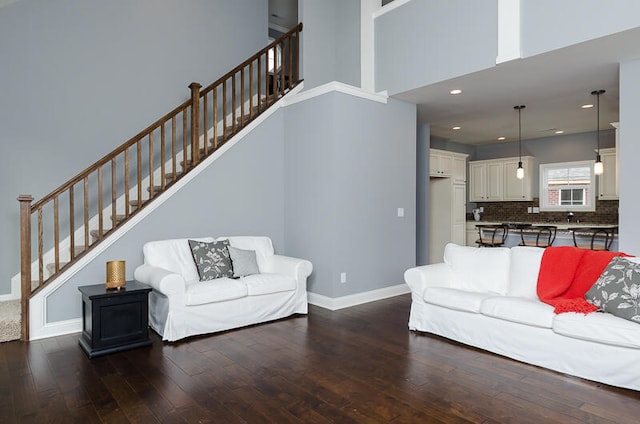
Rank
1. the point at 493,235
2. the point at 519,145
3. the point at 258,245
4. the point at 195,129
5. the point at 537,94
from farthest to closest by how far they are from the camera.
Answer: the point at 519,145 < the point at 493,235 < the point at 537,94 < the point at 258,245 < the point at 195,129

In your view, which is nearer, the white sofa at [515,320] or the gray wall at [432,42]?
the white sofa at [515,320]

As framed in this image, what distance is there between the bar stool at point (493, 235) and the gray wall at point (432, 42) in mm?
3689

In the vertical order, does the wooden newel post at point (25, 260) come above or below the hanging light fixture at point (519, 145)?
below

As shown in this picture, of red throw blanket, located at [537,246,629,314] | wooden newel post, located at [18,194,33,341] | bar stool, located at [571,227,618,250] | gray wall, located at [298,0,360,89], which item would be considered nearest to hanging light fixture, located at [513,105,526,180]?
bar stool, located at [571,227,618,250]

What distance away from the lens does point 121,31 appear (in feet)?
18.4

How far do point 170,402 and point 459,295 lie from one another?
100 inches

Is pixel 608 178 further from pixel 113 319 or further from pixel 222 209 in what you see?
pixel 113 319

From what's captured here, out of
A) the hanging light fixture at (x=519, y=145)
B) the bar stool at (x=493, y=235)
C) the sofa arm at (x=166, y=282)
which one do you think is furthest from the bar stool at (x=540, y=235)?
the sofa arm at (x=166, y=282)

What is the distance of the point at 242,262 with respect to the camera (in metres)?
4.62

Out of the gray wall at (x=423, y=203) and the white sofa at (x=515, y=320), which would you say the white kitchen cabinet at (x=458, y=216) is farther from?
the white sofa at (x=515, y=320)

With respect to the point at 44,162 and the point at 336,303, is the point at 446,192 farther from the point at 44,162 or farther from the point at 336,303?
the point at 44,162

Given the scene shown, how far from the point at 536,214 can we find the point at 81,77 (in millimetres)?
9019

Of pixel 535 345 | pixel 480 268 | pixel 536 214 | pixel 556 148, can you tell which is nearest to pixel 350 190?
pixel 480 268

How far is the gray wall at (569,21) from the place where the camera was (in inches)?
143
